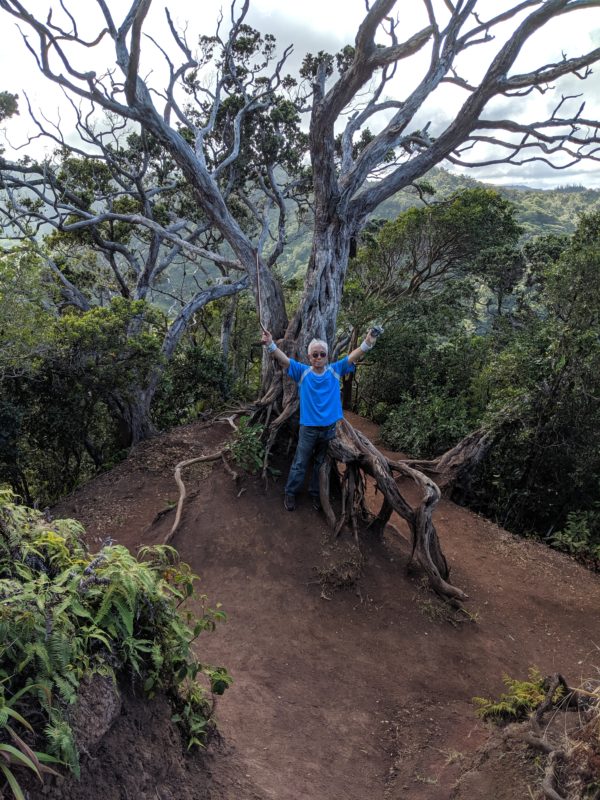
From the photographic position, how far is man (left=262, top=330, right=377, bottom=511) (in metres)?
5.54

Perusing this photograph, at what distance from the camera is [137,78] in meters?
5.83

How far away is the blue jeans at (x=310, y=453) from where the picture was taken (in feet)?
19.6

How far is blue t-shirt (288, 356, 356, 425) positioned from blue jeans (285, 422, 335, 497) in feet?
0.50

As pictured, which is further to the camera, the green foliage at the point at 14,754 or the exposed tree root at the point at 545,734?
the exposed tree root at the point at 545,734

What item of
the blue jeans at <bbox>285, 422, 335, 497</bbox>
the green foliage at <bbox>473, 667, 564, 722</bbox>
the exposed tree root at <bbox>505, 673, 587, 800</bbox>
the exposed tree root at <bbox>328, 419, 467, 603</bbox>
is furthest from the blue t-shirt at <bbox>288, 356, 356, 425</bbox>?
the exposed tree root at <bbox>505, 673, 587, 800</bbox>

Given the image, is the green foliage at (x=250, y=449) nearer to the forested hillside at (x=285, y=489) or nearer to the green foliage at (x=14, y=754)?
the forested hillside at (x=285, y=489)

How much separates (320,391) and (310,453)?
33.1 inches

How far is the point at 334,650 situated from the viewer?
472 cm

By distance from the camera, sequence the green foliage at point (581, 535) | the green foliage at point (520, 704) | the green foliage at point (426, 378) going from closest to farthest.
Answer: the green foliage at point (520, 704)
the green foliage at point (581, 535)
the green foliage at point (426, 378)

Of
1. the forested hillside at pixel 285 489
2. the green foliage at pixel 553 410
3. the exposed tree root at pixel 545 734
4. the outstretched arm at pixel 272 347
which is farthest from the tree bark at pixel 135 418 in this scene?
the exposed tree root at pixel 545 734

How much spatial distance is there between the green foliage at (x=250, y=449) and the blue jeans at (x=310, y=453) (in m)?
0.50

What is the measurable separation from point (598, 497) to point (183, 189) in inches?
450

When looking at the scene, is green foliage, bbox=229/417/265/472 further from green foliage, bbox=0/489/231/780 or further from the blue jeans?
green foliage, bbox=0/489/231/780

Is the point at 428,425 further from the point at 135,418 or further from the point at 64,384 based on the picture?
the point at 64,384
